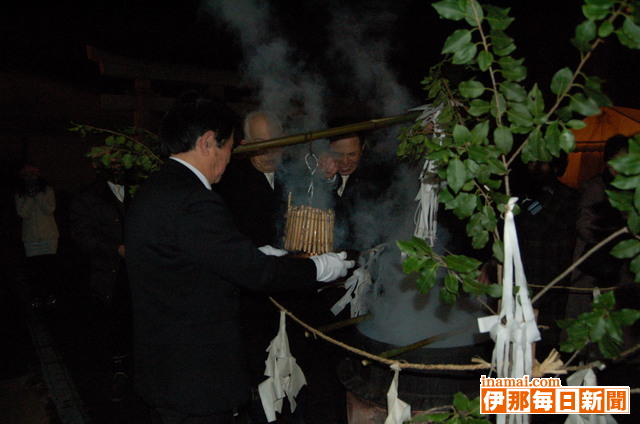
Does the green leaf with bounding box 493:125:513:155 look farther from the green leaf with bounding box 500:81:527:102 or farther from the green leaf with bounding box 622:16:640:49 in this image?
the green leaf with bounding box 622:16:640:49

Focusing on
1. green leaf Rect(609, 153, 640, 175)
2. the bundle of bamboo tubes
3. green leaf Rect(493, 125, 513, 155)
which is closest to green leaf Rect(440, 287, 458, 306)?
green leaf Rect(493, 125, 513, 155)

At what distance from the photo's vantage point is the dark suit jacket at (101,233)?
4629 millimetres

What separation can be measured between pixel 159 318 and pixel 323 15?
389 cm

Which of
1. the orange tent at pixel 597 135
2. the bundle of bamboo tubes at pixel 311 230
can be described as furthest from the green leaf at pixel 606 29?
the orange tent at pixel 597 135

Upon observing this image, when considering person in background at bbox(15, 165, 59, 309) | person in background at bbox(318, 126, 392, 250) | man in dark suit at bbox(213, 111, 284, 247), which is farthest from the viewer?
person in background at bbox(15, 165, 59, 309)

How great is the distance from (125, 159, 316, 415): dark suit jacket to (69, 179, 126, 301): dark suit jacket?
2.62 meters

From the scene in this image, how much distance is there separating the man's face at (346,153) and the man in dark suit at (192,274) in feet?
4.94

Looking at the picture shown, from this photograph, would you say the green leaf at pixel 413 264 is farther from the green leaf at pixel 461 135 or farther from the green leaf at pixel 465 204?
the green leaf at pixel 461 135

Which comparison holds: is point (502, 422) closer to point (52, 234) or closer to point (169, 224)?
point (169, 224)

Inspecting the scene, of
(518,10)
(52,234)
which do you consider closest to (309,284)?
(518,10)

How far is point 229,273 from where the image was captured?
2.08m

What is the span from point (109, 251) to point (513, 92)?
4.48 m

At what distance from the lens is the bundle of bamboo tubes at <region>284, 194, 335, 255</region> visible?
9.07 feet

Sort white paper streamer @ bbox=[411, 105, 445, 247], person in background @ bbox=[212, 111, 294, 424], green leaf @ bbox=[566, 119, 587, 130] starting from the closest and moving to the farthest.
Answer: green leaf @ bbox=[566, 119, 587, 130] → white paper streamer @ bbox=[411, 105, 445, 247] → person in background @ bbox=[212, 111, 294, 424]
